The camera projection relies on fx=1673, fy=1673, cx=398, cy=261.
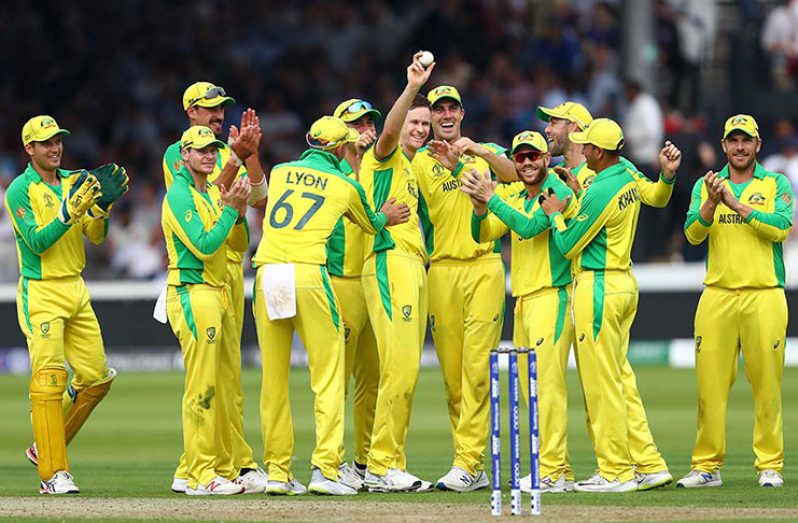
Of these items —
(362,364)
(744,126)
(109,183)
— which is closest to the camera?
(744,126)

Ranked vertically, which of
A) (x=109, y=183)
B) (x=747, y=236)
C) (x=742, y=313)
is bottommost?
(x=742, y=313)

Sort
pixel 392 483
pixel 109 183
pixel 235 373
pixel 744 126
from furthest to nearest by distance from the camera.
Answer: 1. pixel 109 183
2. pixel 235 373
3. pixel 744 126
4. pixel 392 483

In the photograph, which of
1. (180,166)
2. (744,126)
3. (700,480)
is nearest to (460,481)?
(700,480)

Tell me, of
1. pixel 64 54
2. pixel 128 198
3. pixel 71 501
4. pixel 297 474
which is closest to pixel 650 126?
pixel 128 198

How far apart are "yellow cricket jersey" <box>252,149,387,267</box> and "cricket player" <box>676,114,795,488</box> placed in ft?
6.83

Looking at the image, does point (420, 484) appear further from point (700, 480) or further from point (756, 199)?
point (756, 199)

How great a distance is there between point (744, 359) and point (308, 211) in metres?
2.84

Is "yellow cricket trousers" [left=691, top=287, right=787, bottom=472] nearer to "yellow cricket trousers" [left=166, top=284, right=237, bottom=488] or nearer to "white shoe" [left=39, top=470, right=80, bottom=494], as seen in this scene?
"yellow cricket trousers" [left=166, top=284, right=237, bottom=488]

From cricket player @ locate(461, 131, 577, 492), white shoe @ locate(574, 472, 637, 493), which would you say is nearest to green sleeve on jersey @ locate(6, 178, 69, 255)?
cricket player @ locate(461, 131, 577, 492)

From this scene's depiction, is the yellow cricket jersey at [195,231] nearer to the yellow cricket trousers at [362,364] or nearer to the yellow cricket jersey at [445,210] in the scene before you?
the yellow cricket trousers at [362,364]

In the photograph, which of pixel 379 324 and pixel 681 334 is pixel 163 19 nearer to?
pixel 681 334

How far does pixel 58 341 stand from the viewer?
34.1 ft

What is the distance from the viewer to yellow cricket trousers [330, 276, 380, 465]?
10.5 metres

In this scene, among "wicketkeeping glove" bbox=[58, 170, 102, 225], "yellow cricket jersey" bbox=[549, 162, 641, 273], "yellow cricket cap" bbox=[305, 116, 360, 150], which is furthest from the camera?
"wicketkeeping glove" bbox=[58, 170, 102, 225]
